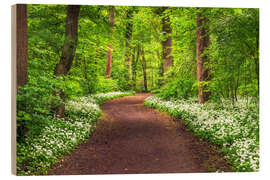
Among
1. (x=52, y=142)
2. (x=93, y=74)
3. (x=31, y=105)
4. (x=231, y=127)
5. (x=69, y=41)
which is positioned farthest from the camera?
(x=93, y=74)

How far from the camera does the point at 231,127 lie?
5.72 meters

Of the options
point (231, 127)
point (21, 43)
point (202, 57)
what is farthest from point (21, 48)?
point (202, 57)

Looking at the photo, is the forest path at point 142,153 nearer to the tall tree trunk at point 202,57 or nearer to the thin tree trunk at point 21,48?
the thin tree trunk at point 21,48

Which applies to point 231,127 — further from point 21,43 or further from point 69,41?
point 21,43

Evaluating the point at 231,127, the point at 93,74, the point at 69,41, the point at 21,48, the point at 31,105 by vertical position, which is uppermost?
the point at 69,41

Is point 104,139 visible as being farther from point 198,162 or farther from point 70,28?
point 70,28

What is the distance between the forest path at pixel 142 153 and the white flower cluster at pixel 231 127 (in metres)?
0.27

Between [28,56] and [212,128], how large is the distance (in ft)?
15.7

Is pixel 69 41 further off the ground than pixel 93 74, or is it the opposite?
pixel 69 41

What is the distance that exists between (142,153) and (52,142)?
1.97m

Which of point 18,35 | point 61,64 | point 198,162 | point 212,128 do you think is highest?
point 18,35

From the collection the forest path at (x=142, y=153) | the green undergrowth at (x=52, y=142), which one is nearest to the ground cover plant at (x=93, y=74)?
the green undergrowth at (x=52, y=142)
